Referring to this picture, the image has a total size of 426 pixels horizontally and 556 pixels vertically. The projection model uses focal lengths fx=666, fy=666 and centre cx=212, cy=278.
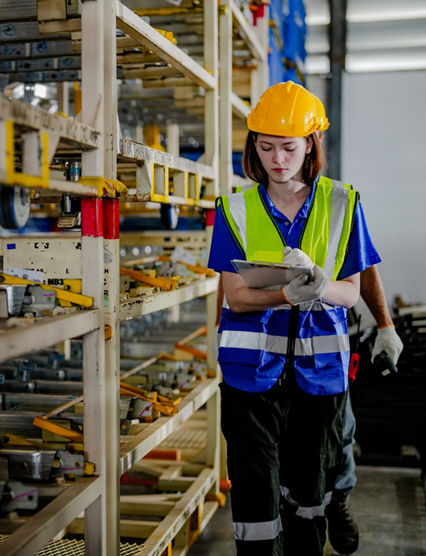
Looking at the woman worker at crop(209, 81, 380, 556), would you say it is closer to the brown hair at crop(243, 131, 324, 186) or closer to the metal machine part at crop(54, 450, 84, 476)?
the brown hair at crop(243, 131, 324, 186)

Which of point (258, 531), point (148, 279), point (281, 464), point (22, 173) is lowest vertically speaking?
point (258, 531)

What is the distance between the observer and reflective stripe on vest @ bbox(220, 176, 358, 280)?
2.55 metres

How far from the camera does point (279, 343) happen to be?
256 centimetres

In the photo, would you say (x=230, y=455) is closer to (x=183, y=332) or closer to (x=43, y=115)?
(x=43, y=115)

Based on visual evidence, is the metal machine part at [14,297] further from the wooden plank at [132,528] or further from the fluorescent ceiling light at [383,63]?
the fluorescent ceiling light at [383,63]

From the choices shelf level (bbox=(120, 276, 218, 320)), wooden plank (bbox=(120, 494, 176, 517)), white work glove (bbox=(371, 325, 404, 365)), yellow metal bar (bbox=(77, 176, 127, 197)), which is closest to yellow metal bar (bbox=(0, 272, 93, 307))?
shelf level (bbox=(120, 276, 218, 320))

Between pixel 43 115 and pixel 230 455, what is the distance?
1.45 metres

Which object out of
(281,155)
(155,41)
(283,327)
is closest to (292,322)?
(283,327)

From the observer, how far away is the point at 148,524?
335 cm

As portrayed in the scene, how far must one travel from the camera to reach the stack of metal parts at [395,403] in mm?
4645

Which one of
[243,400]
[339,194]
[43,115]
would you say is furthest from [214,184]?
[43,115]

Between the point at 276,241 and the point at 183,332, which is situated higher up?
the point at 276,241

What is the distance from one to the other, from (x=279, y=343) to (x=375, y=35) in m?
8.40

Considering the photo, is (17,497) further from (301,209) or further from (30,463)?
(301,209)
